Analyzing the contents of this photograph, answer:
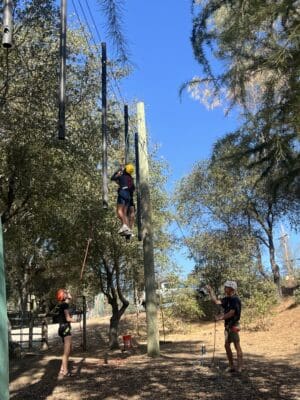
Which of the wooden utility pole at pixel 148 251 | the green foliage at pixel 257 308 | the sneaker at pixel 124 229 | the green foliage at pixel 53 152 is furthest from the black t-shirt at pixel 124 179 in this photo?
the green foliage at pixel 257 308

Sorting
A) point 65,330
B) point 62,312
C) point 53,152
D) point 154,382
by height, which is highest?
point 53,152

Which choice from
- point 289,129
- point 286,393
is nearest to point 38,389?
point 286,393

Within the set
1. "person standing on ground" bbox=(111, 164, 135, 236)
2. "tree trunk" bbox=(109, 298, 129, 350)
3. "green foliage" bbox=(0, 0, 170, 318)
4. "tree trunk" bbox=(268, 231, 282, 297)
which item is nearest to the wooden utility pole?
"green foliage" bbox=(0, 0, 170, 318)

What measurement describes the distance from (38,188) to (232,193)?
13.7 meters

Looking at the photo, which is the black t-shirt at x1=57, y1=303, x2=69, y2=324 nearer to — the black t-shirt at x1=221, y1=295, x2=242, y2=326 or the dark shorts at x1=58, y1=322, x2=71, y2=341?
the dark shorts at x1=58, y1=322, x2=71, y2=341

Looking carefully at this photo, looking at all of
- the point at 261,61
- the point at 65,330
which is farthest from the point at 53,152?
the point at 261,61

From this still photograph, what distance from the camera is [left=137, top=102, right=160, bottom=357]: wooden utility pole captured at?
11773mm

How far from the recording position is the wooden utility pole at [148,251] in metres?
11.8

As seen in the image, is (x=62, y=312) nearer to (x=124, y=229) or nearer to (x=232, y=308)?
(x=124, y=229)

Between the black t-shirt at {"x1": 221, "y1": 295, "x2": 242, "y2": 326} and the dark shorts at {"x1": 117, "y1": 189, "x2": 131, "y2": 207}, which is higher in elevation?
the dark shorts at {"x1": 117, "y1": 189, "x2": 131, "y2": 207}

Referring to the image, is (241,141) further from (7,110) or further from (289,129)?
(7,110)

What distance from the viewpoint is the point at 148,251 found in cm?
1231

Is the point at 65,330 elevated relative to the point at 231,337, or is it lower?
elevated

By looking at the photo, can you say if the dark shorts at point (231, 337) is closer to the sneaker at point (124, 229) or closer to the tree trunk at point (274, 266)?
the sneaker at point (124, 229)
